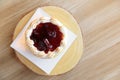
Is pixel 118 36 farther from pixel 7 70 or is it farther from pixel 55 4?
pixel 7 70

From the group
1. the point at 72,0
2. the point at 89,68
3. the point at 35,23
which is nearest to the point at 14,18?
the point at 35,23
